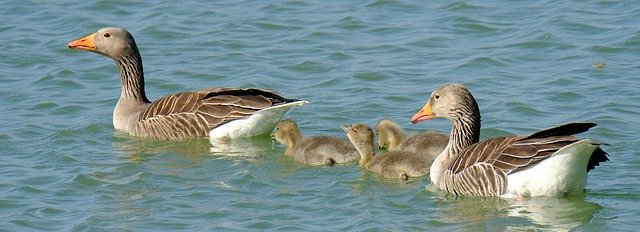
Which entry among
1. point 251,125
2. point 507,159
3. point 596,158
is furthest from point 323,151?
point 596,158

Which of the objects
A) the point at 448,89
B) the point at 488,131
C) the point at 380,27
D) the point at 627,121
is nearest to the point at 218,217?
the point at 448,89

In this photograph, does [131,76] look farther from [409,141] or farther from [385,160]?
[385,160]

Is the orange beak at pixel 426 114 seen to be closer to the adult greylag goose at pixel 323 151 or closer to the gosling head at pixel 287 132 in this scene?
the adult greylag goose at pixel 323 151

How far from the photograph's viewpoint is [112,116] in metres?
17.0

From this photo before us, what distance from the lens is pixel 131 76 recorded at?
17.0 meters

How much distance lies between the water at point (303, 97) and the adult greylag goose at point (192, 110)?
0.66ft

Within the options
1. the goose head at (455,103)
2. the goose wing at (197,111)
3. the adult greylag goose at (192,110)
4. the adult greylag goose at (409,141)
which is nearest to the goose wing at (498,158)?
the goose head at (455,103)

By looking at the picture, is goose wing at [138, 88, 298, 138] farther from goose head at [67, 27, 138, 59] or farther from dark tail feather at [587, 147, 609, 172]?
dark tail feather at [587, 147, 609, 172]

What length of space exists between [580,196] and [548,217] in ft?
2.04

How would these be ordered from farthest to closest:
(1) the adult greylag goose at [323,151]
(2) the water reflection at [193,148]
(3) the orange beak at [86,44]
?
(3) the orange beak at [86,44] → (2) the water reflection at [193,148] → (1) the adult greylag goose at [323,151]

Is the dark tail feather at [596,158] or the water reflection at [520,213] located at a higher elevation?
the dark tail feather at [596,158]

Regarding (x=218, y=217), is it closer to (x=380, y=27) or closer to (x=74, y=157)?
(x=74, y=157)

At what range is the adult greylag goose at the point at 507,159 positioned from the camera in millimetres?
12070

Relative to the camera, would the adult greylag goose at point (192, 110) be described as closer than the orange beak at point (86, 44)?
Yes
